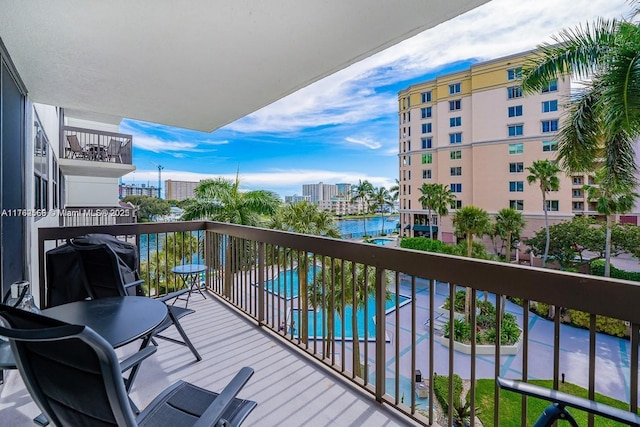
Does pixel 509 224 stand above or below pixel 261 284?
below

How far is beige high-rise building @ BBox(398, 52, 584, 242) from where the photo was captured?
81.5ft

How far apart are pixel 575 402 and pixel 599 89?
10023mm

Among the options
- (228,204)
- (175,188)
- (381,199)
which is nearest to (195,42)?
(228,204)

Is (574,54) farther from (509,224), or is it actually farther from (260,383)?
(509,224)

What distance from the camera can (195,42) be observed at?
224cm

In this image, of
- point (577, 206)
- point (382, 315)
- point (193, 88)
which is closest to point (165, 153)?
point (193, 88)

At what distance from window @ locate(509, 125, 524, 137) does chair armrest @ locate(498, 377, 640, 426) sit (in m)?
31.4

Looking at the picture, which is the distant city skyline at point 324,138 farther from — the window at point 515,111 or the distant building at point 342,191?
the window at point 515,111

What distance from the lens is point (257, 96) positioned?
343 cm

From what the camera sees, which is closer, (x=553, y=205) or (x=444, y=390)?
(x=444, y=390)

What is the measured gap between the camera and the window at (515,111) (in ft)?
86.6

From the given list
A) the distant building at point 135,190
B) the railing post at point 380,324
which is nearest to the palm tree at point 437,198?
the distant building at point 135,190

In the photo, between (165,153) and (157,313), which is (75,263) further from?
(165,153)

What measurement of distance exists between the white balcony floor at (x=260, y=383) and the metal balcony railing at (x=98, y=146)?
8.92m
